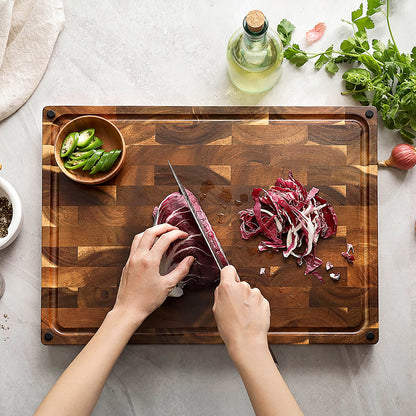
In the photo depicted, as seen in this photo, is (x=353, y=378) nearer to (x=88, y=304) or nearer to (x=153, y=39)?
(x=88, y=304)

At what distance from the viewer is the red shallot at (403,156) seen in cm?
202

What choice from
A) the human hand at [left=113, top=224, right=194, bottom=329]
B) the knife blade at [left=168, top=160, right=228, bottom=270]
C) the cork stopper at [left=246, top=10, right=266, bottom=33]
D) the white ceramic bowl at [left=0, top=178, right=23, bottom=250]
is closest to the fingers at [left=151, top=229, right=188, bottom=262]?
the human hand at [left=113, top=224, right=194, bottom=329]

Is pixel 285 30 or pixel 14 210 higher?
pixel 285 30

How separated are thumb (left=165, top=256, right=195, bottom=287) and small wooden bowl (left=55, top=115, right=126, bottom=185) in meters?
0.55

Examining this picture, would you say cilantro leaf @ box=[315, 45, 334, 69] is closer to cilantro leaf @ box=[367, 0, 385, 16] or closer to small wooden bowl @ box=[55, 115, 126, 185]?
cilantro leaf @ box=[367, 0, 385, 16]

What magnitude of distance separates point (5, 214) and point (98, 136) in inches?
25.1

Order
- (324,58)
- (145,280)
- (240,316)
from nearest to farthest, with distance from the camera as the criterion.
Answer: (240,316), (145,280), (324,58)

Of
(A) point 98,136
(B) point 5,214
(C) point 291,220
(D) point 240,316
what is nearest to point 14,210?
(B) point 5,214

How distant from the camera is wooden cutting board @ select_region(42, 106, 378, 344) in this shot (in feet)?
6.51

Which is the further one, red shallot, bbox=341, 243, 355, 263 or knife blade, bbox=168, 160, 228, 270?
red shallot, bbox=341, 243, 355, 263

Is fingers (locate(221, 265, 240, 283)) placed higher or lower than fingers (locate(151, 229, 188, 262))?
lower

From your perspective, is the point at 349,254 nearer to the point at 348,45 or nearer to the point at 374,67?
the point at 374,67

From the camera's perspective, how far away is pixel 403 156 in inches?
79.6

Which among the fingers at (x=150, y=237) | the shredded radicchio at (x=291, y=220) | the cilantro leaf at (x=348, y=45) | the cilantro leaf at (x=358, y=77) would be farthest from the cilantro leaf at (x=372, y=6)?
the fingers at (x=150, y=237)
